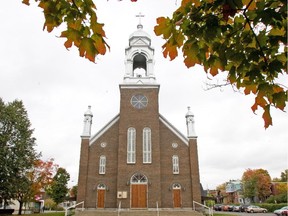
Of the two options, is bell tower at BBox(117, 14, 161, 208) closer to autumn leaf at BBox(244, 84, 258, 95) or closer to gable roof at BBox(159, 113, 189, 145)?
gable roof at BBox(159, 113, 189, 145)

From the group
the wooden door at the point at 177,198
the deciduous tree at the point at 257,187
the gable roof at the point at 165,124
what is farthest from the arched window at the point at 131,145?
the deciduous tree at the point at 257,187

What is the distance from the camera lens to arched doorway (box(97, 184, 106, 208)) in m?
27.4

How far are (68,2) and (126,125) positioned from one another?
1056 inches

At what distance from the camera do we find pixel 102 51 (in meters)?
3.08

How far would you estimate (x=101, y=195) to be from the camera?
91.1 ft

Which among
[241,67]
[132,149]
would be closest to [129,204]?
[132,149]

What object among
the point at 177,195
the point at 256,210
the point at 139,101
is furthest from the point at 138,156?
the point at 256,210

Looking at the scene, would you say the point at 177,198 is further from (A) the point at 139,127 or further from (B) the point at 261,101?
(B) the point at 261,101

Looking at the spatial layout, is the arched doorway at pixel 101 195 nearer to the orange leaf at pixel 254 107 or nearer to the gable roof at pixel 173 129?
the gable roof at pixel 173 129

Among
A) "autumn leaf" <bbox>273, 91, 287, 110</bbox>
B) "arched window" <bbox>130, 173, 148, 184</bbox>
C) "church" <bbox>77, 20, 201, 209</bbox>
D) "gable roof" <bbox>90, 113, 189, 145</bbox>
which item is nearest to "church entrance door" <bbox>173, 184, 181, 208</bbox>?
"church" <bbox>77, 20, 201, 209</bbox>

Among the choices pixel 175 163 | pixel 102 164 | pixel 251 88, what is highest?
pixel 175 163

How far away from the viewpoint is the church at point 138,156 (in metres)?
27.5

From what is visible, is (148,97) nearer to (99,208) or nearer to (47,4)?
(99,208)

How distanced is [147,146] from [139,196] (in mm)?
5162
